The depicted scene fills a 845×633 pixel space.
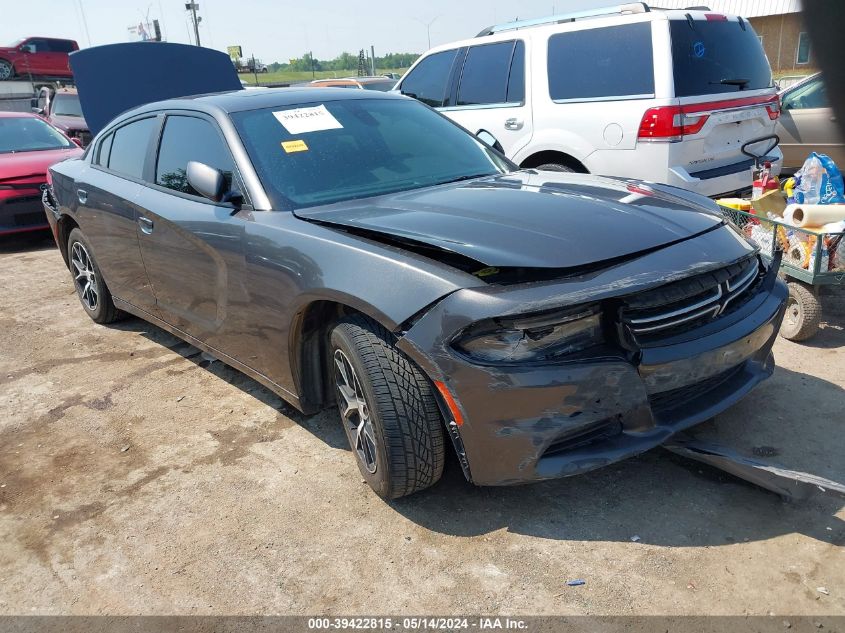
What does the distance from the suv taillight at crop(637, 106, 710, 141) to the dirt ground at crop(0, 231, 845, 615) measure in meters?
2.00

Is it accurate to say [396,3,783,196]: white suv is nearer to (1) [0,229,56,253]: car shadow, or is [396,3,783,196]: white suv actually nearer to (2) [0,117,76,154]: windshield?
(1) [0,229,56,253]: car shadow

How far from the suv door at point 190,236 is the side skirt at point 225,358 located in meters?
0.05

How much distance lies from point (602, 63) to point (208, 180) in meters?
3.63

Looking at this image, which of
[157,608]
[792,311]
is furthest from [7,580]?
[792,311]

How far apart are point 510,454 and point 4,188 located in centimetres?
785

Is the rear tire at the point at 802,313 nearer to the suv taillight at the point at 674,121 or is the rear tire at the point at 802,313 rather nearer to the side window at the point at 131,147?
the suv taillight at the point at 674,121

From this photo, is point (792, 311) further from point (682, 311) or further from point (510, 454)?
point (510, 454)

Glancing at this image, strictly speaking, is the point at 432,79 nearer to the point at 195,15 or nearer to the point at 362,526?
the point at 362,526

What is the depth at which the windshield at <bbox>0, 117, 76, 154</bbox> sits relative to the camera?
29.3 feet

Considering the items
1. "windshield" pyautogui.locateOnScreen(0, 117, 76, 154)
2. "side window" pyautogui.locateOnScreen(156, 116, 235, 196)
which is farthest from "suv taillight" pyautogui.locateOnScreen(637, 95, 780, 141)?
"windshield" pyautogui.locateOnScreen(0, 117, 76, 154)

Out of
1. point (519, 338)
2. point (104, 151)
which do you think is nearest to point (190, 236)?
point (104, 151)

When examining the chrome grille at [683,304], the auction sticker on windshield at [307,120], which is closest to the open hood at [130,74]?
the auction sticker on windshield at [307,120]

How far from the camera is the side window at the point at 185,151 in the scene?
3453 mm

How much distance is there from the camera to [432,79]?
720 cm
